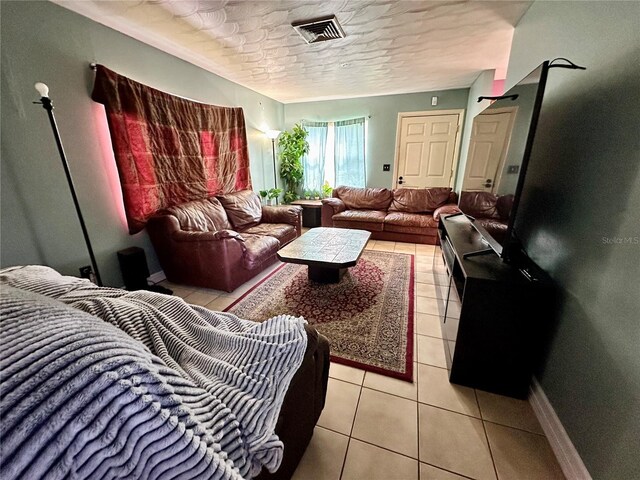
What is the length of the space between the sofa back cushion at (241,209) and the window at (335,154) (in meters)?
1.89

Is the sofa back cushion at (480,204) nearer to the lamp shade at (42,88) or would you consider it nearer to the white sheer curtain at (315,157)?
the lamp shade at (42,88)

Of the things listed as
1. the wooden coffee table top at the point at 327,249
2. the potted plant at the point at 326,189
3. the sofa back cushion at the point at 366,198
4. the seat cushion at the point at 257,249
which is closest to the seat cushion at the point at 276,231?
the seat cushion at the point at 257,249

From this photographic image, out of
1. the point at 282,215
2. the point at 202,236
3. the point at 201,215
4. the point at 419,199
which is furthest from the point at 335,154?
the point at 202,236

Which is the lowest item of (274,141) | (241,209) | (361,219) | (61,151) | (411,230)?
(411,230)

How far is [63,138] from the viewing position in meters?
2.00

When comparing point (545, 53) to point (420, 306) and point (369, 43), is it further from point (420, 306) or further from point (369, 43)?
point (420, 306)

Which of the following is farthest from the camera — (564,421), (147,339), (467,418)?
(467,418)

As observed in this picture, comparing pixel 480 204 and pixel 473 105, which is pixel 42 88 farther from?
pixel 473 105

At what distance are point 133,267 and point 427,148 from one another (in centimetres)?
451

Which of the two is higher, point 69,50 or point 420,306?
point 69,50

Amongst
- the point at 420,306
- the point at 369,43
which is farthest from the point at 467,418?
the point at 369,43

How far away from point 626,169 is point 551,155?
56cm

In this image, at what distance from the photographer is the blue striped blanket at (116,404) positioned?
1.33ft

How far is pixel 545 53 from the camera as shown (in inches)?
65.4
